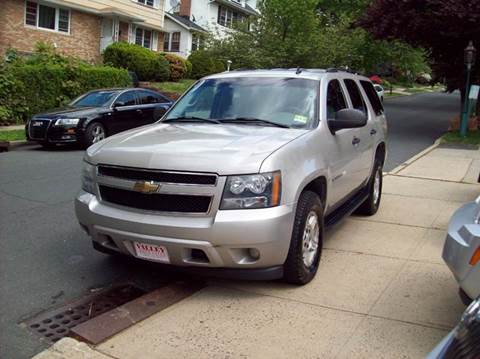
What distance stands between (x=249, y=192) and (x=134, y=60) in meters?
23.6

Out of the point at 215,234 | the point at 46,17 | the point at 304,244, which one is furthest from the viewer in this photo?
the point at 46,17

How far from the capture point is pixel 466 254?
10.6ft

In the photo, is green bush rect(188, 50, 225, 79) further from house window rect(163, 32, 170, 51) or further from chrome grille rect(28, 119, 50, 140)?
chrome grille rect(28, 119, 50, 140)

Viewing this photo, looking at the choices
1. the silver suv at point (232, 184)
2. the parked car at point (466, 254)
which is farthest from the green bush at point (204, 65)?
the parked car at point (466, 254)

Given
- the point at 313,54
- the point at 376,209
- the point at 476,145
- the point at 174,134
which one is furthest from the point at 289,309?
the point at 313,54

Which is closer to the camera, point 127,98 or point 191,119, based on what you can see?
point 191,119

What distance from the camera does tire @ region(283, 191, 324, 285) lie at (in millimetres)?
4191

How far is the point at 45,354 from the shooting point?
132 inches

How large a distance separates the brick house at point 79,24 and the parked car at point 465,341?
25.1 m

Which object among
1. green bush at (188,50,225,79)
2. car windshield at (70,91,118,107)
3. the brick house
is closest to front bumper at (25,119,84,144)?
car windshield at (70,91,118,107)

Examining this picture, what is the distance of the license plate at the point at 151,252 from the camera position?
4.03m

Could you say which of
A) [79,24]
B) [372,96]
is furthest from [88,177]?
[79,24]

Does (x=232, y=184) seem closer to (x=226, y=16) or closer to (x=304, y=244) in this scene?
(x=304, y=244)

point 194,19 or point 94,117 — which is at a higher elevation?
point 194,19
